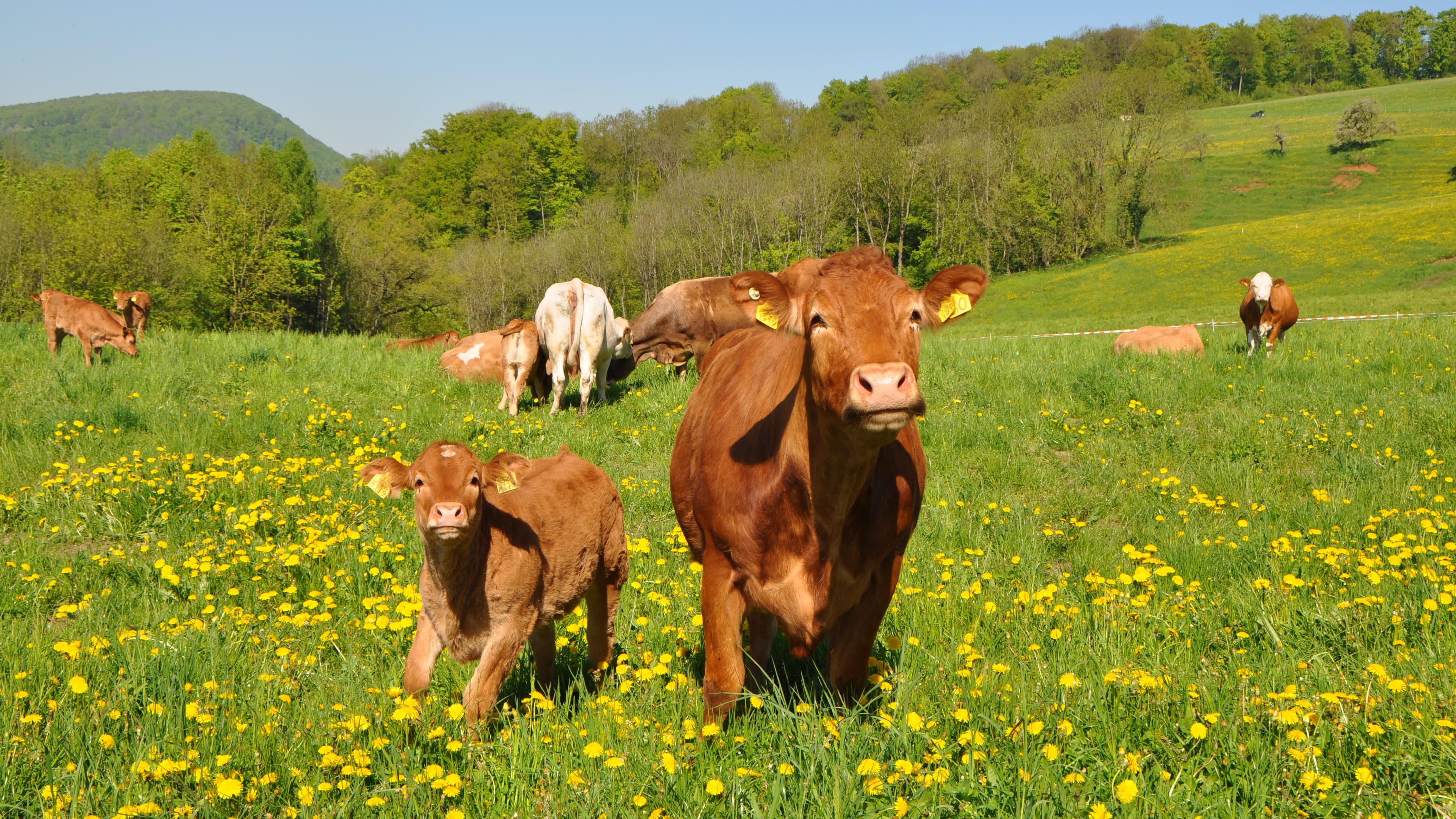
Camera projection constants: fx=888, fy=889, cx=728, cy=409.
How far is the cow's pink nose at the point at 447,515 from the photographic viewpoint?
384 cm

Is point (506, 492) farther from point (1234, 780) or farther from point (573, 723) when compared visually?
point (1234, 780)

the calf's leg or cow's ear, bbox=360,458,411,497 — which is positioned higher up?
cow's ear, bbox=360,458,411,497

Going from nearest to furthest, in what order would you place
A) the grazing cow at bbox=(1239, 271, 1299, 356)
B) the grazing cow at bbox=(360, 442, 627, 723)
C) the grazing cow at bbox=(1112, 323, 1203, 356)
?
the grazing cow at bbox=(360, 442, 627, 723), the grazing cow at bbox=(1112, 323, 1203, 356), the grazing cow at bbox=(1239, 271, 1299, 356)

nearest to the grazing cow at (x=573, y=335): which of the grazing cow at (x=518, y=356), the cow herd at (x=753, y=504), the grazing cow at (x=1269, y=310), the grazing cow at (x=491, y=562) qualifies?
the grazing cow at (x=518, y=356)

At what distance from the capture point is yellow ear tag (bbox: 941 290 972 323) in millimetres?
3562

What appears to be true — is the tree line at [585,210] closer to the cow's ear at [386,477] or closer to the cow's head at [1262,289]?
the cow's head at [1262,289]

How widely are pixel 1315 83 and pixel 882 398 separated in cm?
16048

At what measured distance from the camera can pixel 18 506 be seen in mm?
6953

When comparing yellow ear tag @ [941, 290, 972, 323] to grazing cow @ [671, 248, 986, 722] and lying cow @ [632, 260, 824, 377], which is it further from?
lying cow @ [632, 260, 824, 377]

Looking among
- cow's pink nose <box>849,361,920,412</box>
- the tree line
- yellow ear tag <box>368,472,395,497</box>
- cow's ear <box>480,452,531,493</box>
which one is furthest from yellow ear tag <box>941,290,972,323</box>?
the tree line

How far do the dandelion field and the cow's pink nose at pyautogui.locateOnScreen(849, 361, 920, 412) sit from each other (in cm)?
122

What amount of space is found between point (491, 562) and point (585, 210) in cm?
7761

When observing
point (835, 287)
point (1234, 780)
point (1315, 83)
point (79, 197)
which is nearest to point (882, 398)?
point (835, 287)

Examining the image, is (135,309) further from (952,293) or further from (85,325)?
(952,293)
